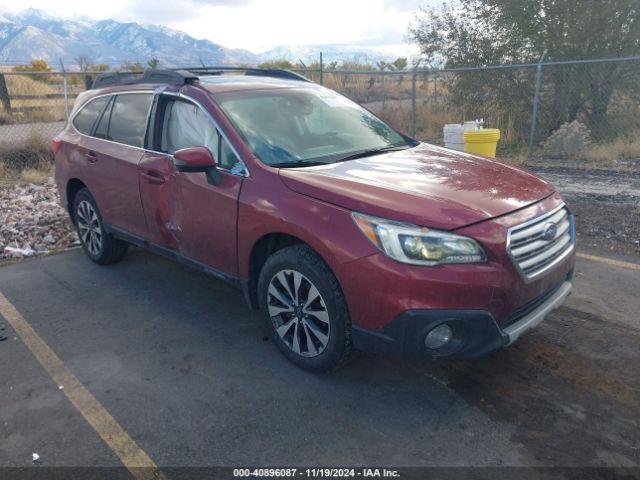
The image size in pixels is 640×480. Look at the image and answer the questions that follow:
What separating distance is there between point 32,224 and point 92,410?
15.5 feet

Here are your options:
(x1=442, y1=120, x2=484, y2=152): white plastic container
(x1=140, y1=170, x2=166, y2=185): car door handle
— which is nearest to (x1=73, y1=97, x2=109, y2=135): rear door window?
(x1=140, y1=170, x2=166, y2=185): car door handle

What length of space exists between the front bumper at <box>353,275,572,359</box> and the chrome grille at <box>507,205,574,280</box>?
0.26m

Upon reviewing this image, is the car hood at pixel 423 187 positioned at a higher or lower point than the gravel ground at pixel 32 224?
higher

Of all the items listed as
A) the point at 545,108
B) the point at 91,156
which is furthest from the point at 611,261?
the point at 545,108

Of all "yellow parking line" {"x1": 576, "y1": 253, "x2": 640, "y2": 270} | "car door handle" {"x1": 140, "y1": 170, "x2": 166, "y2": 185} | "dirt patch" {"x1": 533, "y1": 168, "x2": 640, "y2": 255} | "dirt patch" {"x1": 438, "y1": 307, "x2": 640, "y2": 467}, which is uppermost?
"car door handle" {"x1": 140, "y1": 170, "x2": 166, "y2": 185}

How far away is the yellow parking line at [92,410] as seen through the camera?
2.73 meters

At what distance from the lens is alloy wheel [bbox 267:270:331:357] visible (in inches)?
128

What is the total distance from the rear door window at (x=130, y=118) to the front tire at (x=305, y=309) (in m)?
1.93

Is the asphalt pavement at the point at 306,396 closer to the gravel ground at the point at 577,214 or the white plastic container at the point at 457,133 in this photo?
the gravel ground at the point at 577,214

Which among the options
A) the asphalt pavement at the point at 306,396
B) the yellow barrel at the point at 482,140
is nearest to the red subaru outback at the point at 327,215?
the asphalt pavement at the point at 306,396

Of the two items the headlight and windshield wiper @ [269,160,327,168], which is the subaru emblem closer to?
the headlight

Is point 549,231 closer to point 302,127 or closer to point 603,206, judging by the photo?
point 302,127

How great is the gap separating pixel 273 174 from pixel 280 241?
439mm

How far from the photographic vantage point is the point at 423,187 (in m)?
3.19
